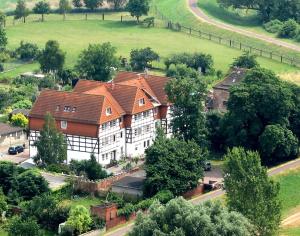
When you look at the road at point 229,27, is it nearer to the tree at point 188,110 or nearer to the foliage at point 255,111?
the foliage at point 255,111

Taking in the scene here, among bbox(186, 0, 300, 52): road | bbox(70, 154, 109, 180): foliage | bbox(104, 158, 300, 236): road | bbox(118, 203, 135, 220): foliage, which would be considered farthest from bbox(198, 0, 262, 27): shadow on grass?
bbox(118, 203, 135, 220): foliage

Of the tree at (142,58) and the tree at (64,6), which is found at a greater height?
the tree at (64,6)

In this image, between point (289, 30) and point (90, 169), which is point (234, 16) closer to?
point (289, 30)

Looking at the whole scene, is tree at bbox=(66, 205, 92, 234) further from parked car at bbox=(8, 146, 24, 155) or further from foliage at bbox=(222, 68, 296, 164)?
parked car at bbox=(8, 146, 24, 155)

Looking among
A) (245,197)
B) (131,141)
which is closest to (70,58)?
(131,141)

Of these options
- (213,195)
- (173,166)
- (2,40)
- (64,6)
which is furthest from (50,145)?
(64,6)

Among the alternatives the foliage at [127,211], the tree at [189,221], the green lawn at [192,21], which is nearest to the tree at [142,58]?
the green lawn at [192,21]
